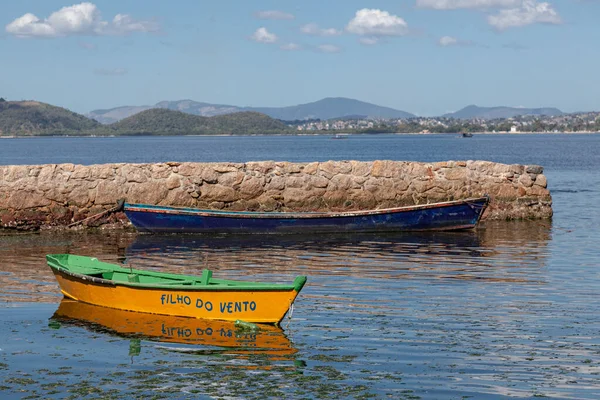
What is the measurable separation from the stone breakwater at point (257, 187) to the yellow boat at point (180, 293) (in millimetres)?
7528

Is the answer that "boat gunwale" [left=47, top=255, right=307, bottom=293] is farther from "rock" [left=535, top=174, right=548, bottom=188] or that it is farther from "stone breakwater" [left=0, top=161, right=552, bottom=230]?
"rock" [left=535, top=174, right=548, bottom=188]

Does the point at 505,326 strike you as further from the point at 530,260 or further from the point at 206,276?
the point at 530,260

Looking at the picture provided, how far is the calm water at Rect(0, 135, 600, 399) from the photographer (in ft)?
30.5

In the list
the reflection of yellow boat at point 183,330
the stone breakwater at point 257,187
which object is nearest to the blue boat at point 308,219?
the stone breakwater at point 257,187

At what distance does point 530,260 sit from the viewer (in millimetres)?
17562

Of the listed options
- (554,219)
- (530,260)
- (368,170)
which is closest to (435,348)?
(530,260)

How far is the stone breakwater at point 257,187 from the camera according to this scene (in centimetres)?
2142

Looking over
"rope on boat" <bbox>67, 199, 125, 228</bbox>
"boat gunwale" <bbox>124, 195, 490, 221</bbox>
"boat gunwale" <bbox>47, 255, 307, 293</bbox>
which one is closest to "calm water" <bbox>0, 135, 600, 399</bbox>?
"boat gunwale" <bbox>47, 255, 307, 293</bbox>

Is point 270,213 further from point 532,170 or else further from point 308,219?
point 532,170

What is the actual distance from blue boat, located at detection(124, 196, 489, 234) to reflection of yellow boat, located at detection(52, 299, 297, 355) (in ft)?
25.2

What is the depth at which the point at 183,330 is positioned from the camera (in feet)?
38.4

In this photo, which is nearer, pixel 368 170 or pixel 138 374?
pixel 138 374

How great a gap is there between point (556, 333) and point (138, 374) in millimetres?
5053

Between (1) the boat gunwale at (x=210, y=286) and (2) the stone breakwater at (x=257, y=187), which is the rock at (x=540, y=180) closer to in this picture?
(2) the stone breakwater at (x=257, y=187)
